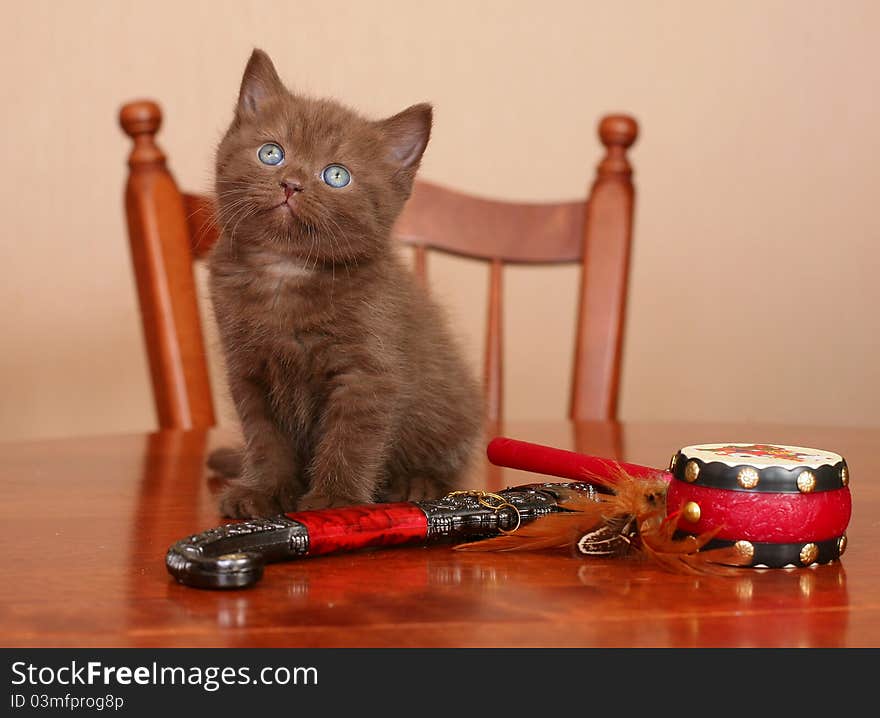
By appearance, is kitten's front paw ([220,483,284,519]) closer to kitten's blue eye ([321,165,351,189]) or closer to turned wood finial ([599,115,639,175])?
kitten's blue eye ([321,165,351,189])

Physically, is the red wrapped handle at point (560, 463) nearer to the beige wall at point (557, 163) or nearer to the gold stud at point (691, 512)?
the gold stud at point (691, 512)

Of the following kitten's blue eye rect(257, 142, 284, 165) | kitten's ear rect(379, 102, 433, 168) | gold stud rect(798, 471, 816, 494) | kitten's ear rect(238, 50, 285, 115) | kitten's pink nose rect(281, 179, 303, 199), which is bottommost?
gold stud rect(798, 471, 816, 494)

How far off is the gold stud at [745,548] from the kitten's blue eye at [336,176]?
519 millimetres

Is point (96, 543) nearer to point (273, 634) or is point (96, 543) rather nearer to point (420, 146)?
point (273, 634)

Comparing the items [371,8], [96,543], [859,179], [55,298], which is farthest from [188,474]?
[859,179]

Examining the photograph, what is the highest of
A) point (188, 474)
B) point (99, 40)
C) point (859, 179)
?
point (99, 40)

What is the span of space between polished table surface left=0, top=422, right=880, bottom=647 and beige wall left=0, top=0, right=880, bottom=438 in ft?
6.04

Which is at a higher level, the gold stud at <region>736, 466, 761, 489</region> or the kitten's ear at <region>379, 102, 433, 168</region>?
the kitten's ear at <region>379, 102, 433, 168</region>

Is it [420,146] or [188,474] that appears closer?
[420,146]

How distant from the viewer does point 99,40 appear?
280cm

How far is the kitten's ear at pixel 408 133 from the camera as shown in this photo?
3.86ft

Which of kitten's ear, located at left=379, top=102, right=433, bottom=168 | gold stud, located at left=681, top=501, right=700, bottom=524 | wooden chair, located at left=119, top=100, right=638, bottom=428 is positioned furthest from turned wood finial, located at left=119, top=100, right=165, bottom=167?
gold stud, located at left=681, top=501, right=700, bottom=524

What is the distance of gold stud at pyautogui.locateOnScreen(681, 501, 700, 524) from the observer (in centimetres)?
87
